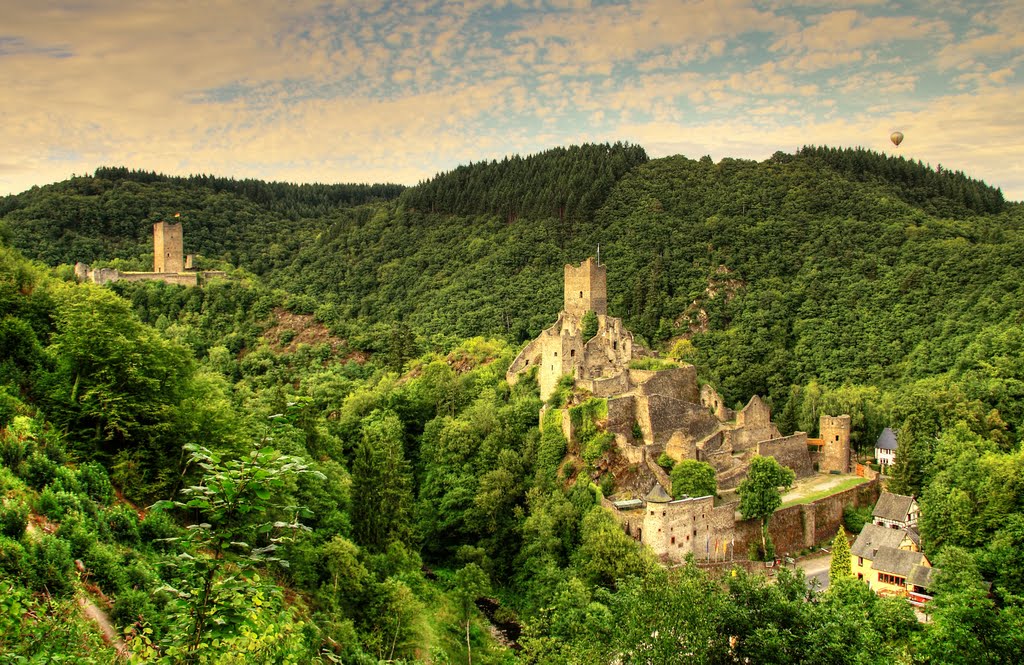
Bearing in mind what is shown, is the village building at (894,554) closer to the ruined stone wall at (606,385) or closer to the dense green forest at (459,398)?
the dense green forest at (459,398)

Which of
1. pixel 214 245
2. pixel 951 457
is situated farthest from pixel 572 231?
pixel 951 457

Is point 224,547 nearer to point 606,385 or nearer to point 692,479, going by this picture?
point 692,479

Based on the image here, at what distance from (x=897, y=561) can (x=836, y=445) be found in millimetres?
13562

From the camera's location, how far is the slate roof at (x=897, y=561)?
34438 mm

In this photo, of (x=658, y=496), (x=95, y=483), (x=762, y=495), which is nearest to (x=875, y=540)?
(x=762, y=495)

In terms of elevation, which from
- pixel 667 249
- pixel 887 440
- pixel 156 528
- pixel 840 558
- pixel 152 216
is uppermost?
pixel 152 216

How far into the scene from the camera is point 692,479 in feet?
124

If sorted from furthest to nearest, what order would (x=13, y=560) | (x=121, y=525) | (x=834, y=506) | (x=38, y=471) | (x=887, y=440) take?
(x=887, y=440) → (x=834, y=506) → (x=121, y=525) → (x=38, y=471) → (x=13, y=560)

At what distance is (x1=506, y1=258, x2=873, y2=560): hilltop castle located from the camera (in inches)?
1443

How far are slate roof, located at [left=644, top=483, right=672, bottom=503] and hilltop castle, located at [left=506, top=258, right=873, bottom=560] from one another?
45 millimetres

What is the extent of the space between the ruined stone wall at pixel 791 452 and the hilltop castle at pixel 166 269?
4735 cm

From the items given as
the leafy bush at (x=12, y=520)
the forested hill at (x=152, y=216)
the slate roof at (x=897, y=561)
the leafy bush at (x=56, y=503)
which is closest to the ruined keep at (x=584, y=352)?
the slate roof at (x=897, y=561)

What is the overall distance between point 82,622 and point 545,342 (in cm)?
3624

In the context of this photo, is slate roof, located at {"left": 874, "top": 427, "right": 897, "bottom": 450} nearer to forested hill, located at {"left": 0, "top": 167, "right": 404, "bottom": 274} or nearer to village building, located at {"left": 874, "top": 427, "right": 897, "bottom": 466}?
village building, located at {"left": 874, "top": 427, "right": 897, "bottom": 466}
